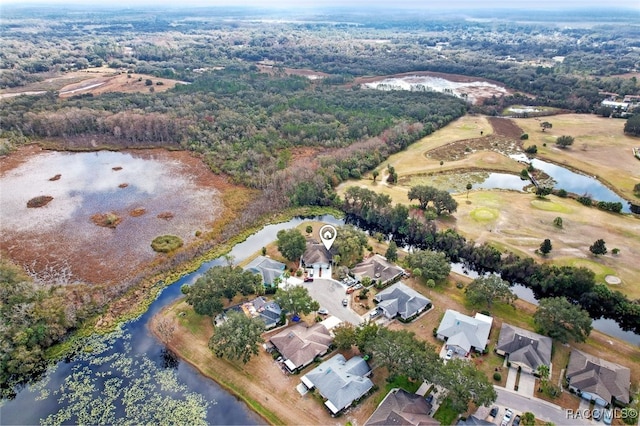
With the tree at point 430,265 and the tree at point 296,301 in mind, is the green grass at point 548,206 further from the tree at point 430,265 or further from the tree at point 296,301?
the tree at point 296,301

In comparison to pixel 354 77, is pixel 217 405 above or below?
below

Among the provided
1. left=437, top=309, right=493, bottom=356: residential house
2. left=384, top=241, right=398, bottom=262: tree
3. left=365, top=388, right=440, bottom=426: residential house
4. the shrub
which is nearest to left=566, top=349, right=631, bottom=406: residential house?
left=437, top=309, right=493, bottom=356: residential house

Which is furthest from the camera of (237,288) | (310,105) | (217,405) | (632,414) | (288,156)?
(310,105)

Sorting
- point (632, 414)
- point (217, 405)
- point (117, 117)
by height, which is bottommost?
point (217, 405)

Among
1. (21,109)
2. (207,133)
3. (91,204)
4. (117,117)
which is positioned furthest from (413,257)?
(21,109)

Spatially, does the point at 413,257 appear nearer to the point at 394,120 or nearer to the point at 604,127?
the point at 394,120

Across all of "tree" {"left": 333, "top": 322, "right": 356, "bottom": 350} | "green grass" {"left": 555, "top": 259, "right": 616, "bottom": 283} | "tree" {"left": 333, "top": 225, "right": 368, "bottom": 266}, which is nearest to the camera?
"tree" {"left": 333, "top": 322, "right": 356, "bottom": 350}

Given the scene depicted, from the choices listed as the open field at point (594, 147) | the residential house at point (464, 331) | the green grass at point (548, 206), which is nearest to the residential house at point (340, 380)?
the residential house at point (464, 331)

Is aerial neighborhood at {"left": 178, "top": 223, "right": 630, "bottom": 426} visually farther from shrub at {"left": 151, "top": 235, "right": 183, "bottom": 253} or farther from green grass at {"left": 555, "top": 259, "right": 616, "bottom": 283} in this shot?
shrub at {"left": 151, "top": 235, "right": 183, "bottom": 253}
